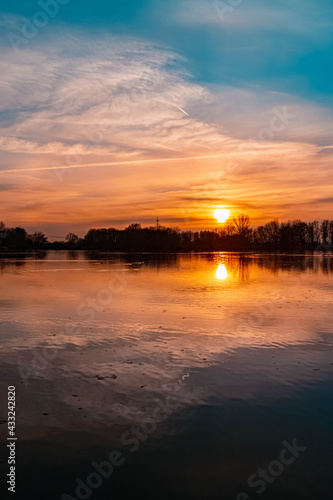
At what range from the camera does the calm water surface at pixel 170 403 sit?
6871 millimetres

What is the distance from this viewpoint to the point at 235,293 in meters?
29.8

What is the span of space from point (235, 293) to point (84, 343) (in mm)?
16494

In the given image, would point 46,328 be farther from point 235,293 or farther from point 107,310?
point 235,293

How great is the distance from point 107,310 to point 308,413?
1407 cm

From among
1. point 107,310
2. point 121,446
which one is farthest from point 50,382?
point 107,310

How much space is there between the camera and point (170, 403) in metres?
9.71

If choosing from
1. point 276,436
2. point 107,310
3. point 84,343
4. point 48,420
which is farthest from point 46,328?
point 276,436

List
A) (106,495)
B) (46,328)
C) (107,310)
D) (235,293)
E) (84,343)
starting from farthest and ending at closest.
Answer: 1. (235,293)
2. (107,310)
3. (46,328)
4. (84,343)
5. (106,495)

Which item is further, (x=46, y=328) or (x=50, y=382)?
(x=46, y=328)

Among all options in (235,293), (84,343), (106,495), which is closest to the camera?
(106,495)

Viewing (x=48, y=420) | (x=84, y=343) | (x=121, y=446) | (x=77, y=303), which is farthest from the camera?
(x=77, y=303)

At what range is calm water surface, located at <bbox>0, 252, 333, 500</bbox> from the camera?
6.87m

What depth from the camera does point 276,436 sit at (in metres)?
8.18

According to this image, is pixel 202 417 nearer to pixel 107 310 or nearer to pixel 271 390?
pixel 271 390
